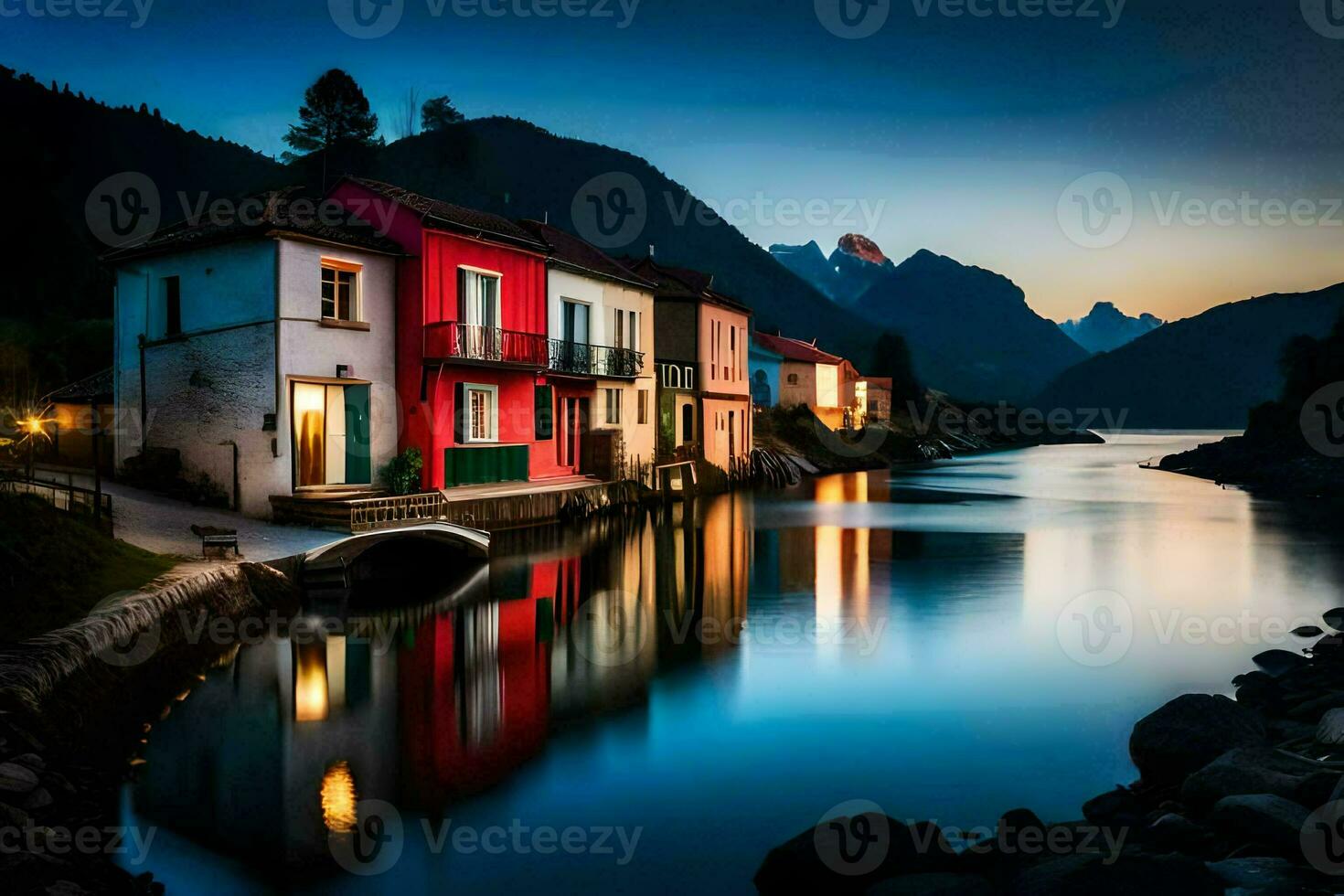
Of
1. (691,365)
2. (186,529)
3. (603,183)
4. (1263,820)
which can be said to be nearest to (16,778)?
(1263,820)

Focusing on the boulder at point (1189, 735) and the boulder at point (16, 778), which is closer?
the boulder at point (16, 778)

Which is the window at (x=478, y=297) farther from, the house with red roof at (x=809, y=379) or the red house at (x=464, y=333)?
the house with red roof at (x=809, y=379)

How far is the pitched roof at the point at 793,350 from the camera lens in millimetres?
63688

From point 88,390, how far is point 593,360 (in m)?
14.7

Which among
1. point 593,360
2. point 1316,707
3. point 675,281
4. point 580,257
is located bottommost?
point 1316,707

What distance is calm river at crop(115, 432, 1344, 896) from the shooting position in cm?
802

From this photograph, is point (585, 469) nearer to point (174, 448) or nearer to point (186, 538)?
point (174, 448)

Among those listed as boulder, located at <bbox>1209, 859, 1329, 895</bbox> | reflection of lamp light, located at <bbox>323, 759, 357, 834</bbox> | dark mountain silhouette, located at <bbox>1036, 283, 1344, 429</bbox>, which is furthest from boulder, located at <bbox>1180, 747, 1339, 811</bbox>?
dark mountain silhouette, located at <bbox>1036, 283, 1344, 429</bbox>

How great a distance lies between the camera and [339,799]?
8766 mm

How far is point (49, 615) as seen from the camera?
34.6ft

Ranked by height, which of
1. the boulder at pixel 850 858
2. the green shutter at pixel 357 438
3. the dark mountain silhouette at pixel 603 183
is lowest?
the boulder at pixel 850 858

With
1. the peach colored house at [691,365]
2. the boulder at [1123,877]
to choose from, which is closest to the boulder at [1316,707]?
the boulder at [1123,877]

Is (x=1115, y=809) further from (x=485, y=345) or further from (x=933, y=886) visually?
(x=485, y=345)

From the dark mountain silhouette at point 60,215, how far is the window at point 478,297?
54.4 feet
